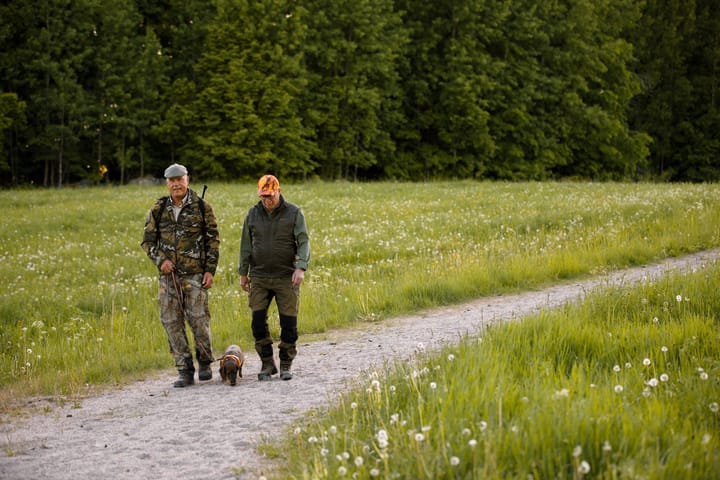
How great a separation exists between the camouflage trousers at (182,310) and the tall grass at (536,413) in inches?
104

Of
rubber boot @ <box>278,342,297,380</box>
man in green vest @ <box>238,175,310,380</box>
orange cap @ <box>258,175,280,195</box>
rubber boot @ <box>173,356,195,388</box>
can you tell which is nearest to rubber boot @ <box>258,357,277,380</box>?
man in green vest @ <box>238,175,310,380</box>

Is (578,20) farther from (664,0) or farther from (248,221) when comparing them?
(248,221)

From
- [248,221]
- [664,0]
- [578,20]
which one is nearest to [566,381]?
[248,221]

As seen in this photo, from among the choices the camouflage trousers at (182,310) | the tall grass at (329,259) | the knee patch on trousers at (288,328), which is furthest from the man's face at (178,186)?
the tall grass at (329,259)

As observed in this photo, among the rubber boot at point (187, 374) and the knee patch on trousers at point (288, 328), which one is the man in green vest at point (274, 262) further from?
the rubber boot at point (187, 374)

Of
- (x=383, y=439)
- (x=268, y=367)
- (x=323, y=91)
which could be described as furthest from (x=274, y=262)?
(x=323, y=91)

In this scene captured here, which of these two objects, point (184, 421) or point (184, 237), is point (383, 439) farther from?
point (184, 237)

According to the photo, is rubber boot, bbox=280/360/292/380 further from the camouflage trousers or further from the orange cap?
the orange cap

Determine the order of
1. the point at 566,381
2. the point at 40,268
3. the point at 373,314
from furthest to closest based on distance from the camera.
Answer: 1. the point at 40,268
2. the point at 373,314
3. the point at 566,381

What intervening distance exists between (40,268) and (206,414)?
11395 millimetres

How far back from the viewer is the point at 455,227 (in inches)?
812

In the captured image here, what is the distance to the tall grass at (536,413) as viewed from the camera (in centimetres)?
434

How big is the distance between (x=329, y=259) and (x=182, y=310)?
8553mm

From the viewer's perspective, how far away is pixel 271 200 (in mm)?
8273
